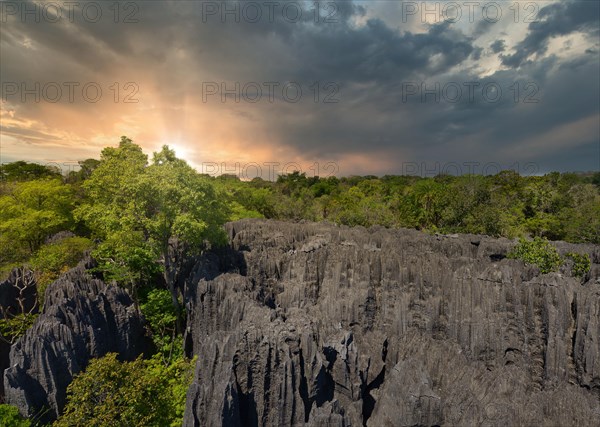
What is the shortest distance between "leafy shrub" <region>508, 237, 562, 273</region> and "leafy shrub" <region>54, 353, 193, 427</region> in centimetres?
1992

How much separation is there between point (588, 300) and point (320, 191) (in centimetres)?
6743

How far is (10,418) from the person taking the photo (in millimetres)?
10664

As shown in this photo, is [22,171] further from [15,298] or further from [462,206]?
[462,206]

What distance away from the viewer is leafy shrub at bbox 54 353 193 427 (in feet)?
31.7

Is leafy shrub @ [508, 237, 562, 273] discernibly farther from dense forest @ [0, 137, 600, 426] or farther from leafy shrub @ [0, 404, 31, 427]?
leafy shrub @ [0, 404, 31, 427]

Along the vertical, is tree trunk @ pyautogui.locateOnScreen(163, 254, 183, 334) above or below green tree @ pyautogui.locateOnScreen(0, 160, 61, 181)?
below

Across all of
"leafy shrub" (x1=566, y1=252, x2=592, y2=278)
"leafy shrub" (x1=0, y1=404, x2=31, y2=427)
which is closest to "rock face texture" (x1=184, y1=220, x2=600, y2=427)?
"leafy shrub" (x1=566, y1=252, x2=592, y2=278)

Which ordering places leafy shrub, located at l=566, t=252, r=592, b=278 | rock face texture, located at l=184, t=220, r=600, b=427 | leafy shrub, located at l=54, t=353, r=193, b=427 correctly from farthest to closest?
1. leafy shrub, located at l=566, t=252, r=592, b=278
2. leafy shrub, located at l=54, t=353, r=193, b=427
3. rock face texture, located at l=184, t=220, r=600, b=427

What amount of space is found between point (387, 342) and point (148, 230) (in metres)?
13.4

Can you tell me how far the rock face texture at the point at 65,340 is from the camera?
11422mm

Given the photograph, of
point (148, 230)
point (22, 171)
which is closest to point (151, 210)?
point (148, 230)

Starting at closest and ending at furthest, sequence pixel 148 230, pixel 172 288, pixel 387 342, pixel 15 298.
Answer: pixel 387 342, pixel 15 298, pixel 148 230, pixel 172 288

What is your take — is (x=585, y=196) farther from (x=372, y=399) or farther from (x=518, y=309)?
(x=372, y=399)

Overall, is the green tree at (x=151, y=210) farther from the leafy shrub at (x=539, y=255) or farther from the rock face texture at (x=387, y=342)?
the leafy shrub at (x=539, y=255)
